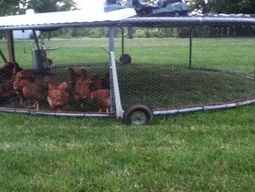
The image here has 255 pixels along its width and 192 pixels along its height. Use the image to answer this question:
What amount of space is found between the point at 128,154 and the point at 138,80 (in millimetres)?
5107

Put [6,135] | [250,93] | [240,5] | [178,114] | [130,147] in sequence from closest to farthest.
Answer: [130,147]
[6,135]
[178,114]
[250,93]
[240,5]

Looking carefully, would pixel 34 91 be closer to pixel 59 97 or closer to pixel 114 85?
pixel 59 97

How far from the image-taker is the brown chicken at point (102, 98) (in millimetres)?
6554

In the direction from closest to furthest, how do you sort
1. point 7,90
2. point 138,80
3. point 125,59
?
1. point 7,90
2. point 138,80
3. point 125,59

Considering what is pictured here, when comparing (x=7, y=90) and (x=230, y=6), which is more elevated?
Answer: (x=230, y=6)

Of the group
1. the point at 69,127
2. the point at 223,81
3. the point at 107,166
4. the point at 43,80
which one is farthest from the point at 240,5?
the point at 107,166

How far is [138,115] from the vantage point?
609 centimetres

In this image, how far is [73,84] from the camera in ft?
23.0

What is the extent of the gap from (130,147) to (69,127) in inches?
44.0

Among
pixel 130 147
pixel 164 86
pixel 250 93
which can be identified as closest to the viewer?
pixel 130 147

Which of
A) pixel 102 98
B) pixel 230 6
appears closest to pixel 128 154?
pixel 102 98

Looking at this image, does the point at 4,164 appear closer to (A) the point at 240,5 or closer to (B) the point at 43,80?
(B) the point at 43,80

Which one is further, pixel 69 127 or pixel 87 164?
pixel 69 127

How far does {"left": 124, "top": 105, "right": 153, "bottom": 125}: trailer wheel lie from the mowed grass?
10 centimetres
